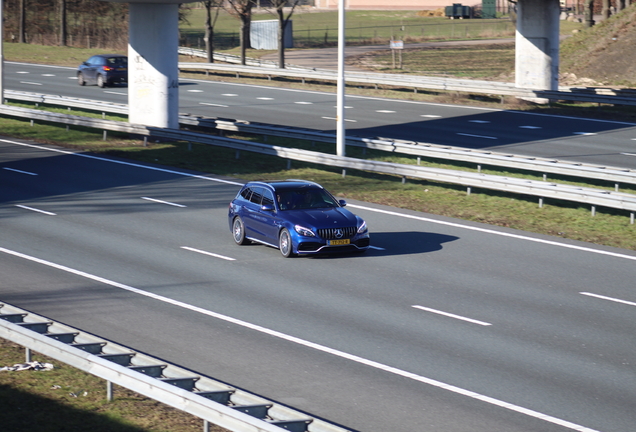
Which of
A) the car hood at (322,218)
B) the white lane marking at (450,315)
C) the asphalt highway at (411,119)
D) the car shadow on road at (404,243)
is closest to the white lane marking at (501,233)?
the car shadow on road at (404,243)

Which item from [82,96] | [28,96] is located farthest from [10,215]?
[82,96]

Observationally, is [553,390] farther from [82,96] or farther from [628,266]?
[82,96]

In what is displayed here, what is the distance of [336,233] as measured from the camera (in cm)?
1581

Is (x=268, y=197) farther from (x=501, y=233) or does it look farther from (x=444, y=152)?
(x=444, y=152)

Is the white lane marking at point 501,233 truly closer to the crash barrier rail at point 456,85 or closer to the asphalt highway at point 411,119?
the asphalt highway at point 411,119

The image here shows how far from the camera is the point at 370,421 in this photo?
8539 millimetres

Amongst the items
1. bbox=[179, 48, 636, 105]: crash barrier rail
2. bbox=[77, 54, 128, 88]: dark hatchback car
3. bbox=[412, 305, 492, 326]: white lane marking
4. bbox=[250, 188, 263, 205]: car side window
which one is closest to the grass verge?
bbox=[412, 305, 492, 326]: white lane marking

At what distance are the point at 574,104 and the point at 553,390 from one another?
33.4 m

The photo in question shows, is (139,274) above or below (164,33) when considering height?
below

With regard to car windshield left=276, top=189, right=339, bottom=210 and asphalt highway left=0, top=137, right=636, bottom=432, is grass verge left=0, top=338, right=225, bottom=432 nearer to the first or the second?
asphalt highway left=0, top=137, right=636, bottom=432

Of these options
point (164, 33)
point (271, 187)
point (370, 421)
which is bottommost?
point (370, 421)

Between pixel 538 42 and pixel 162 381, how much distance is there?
3720cm

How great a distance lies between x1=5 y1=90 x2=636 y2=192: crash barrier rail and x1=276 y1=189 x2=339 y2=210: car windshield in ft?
26.3

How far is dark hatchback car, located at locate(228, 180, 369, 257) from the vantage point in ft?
51.8
